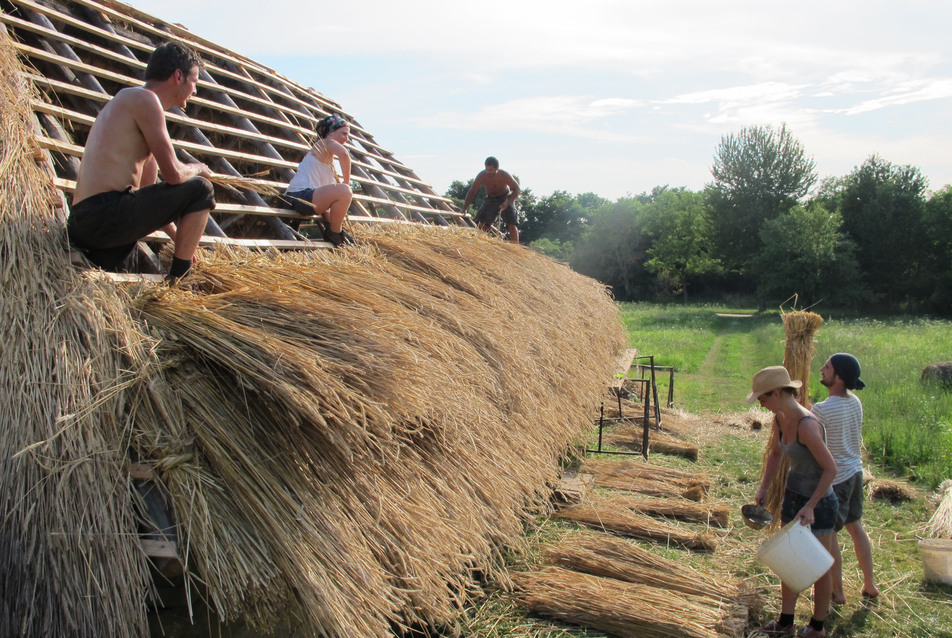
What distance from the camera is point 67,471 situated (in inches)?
87.7

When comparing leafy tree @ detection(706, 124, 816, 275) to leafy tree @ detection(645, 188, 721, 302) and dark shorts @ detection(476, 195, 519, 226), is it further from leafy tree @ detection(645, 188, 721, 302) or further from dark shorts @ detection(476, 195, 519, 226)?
dark shorts @ detection(476, 195, 519, 226)

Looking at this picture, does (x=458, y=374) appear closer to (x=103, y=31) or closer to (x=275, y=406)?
(x=275, y=406)

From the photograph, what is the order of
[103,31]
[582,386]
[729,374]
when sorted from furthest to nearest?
[729,374]
[582,386]
[103,31]

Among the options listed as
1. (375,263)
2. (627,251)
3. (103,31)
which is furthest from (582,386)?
(627,251)

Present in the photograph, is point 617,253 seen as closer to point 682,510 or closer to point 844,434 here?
point 682,510

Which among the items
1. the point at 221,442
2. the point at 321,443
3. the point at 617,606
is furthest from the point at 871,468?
the point at 221,442

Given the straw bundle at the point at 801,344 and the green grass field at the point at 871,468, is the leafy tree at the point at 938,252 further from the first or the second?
the straw bundle at the point at 801,344

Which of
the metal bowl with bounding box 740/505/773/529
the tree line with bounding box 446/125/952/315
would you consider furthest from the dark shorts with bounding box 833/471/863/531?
the tree line with bounding box 446/125/952/315

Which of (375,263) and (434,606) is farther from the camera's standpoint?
(375,263)

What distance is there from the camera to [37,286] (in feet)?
8.46

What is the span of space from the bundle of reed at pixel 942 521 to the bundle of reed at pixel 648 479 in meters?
1.88

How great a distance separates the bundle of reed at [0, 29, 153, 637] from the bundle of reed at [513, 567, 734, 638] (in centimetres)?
250

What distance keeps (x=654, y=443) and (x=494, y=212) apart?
377cm

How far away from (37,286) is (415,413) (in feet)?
5.19
